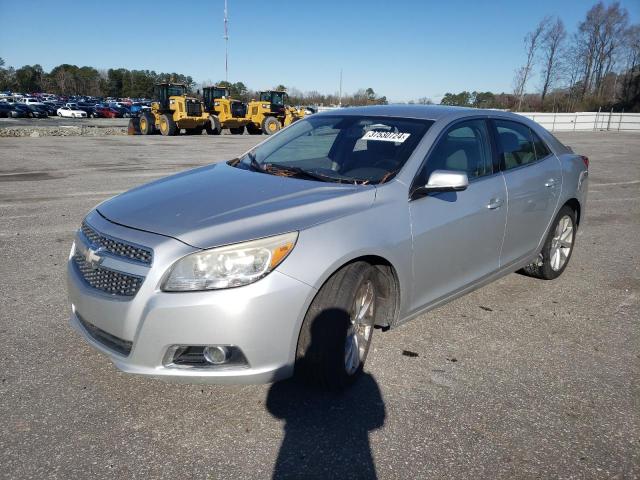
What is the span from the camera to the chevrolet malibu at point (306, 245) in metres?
2.46

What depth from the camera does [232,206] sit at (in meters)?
2.84

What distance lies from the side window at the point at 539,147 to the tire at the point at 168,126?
2447 centimetres

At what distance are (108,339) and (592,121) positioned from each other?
47.1 meters

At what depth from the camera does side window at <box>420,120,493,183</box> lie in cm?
349

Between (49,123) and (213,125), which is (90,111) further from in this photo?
(213,125)

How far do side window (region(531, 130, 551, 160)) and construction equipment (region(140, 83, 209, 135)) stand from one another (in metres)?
24.5

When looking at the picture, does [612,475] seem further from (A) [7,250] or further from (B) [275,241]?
(A) [7,250]

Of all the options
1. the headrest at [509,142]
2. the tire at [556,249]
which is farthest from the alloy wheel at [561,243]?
the headrest at [509,142]

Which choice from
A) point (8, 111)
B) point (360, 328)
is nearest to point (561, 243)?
point (360, 328)

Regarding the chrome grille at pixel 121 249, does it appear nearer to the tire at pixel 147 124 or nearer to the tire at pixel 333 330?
the tire at pixel 333 330

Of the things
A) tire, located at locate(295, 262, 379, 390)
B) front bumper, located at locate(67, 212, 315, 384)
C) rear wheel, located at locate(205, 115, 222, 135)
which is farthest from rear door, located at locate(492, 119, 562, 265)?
rear wheel, located at locate(205, 115, 222, 135)

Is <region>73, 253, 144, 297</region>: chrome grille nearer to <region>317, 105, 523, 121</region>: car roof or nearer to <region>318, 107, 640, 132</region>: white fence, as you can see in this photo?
<region>317, 105, 523, 121</region>: car roof

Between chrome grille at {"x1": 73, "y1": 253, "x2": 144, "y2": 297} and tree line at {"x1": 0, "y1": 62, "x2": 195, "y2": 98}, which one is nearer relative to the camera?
chrome grille at {"x1": 73, "y1": 253, "x2": 144, "y2": 297}

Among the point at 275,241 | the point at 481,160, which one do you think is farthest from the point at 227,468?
the point at 481,160
